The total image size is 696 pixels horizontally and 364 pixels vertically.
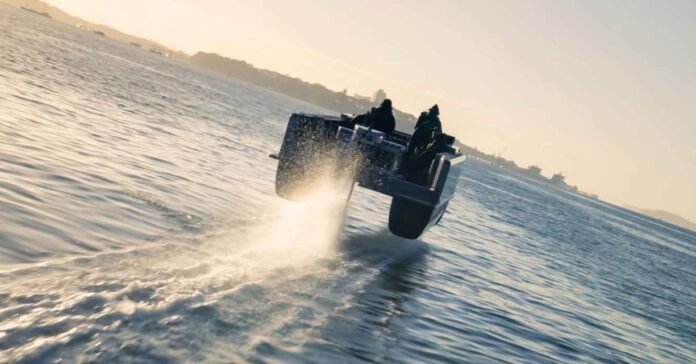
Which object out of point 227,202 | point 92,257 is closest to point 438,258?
point 227,202

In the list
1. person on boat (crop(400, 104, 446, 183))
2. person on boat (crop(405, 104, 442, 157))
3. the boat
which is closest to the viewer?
the boat

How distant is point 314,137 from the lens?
11.5 metres

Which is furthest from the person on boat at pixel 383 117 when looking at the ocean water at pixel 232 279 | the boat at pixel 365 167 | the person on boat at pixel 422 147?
the ocean water at pixel 232 279

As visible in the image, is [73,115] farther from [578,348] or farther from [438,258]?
[578,348]

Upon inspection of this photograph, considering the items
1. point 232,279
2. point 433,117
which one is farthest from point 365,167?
point 232,279

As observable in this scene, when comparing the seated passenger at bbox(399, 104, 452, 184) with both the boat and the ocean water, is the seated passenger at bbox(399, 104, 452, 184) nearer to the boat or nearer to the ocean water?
the boat

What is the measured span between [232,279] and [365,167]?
5693 millimetres

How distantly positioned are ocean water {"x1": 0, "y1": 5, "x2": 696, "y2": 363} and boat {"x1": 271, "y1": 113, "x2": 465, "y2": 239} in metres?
0.63

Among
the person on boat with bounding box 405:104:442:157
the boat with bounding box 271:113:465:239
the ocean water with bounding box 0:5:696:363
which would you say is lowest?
the ocean water with bounding box 0:5:696:363

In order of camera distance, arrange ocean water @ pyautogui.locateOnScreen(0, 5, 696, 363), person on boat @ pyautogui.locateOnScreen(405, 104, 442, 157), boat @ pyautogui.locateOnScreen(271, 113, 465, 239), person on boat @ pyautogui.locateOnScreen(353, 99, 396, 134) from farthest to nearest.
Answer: person on boat @ pyautogui.locateOnScreen(353, 99, 396, 134), person on boat @ pyautogui.locateOnScreen(405, 104, 442, 157), boat @ pyautogui.locateOnScreen(271, 113, 465, 239), ocean water @ pyautogui.locateOnScreen(0, 5, 696, 363)

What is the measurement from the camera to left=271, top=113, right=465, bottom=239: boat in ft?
35.3

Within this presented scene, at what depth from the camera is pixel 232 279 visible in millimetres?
5875

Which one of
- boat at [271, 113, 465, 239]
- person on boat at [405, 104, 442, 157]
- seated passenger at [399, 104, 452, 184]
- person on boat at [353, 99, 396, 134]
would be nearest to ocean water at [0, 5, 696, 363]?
boat at [271, 113, 465, 239]

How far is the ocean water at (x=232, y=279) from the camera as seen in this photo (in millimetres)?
4301
